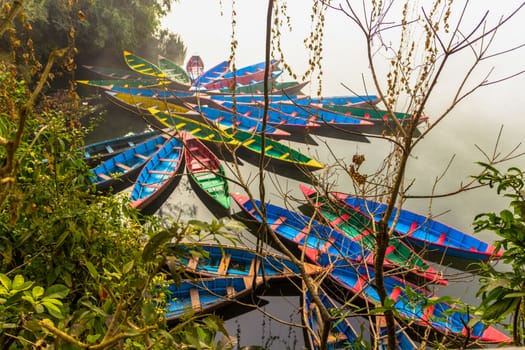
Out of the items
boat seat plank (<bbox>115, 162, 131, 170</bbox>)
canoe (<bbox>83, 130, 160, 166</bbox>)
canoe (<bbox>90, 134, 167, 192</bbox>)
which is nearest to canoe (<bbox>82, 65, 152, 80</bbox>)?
canoe (<bbox>83, 130, 160, 166</bbox>)

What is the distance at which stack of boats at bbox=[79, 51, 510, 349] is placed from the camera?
6.20 ft

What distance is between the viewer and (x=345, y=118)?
1114cm

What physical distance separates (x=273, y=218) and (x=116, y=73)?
11.4 m

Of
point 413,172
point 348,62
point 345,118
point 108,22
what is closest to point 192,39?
point 108,22

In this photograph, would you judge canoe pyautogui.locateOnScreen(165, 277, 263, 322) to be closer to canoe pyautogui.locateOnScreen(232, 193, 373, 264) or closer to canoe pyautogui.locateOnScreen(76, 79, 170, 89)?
canoe pyautogui.locateOnScreen(232, 193, 373, 264)

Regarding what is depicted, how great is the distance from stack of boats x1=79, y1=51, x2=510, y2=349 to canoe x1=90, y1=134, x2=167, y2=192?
29mm

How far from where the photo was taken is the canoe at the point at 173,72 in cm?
1487

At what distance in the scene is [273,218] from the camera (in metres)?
7.23

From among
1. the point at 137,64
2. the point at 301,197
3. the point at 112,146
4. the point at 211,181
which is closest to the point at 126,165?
the point at 112,146

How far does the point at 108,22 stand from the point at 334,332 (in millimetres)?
13128

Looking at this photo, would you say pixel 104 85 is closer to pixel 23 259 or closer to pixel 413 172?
pixel 413 172

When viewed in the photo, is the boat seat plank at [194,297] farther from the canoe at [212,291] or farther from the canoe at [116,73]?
the canoe at [116,73]

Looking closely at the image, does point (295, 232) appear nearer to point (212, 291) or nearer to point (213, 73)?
point (212, 291)

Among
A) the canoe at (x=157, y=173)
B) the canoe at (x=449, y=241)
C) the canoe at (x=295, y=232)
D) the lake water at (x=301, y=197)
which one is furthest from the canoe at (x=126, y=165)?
the canoe at (x=449, y=241)
